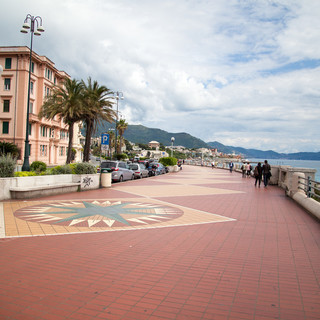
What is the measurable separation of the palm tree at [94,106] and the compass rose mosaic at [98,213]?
746 inches

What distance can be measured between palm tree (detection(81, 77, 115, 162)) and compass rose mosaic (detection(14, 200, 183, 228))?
62.2 ft

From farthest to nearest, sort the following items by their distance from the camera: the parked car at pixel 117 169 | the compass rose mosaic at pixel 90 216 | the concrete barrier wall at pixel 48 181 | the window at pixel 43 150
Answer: the window at pixel 43 150
the parked car at pixel 117 169
the concrete barrier wall at pixel 48 181
the compass rose mosaic at pixel 90 216

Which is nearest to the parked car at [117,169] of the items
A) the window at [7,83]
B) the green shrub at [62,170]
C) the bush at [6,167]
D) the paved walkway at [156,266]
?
the green shrub at [62,170]

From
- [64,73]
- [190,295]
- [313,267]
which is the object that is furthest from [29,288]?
[64,73]

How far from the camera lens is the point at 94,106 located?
29359 millimetres

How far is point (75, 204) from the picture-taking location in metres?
11.4

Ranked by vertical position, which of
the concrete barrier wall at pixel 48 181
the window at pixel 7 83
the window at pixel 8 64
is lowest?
the concrete barrier wall at pixel 48 181

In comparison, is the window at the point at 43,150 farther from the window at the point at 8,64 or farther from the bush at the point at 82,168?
the bush at the point at 82,168

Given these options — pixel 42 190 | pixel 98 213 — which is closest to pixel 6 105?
pixel 42 190

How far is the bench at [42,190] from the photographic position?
11734 mm

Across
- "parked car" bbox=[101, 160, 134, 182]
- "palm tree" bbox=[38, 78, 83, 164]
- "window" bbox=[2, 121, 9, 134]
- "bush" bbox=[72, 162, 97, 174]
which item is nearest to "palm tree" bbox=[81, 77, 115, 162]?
"palm tree" bbox=[38, 78, 83, 164]

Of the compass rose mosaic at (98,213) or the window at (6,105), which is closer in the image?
the compass rose mosaic at (98,213)

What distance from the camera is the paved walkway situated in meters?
3.86

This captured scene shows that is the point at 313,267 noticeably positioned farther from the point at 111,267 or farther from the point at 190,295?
the point at 111,267
